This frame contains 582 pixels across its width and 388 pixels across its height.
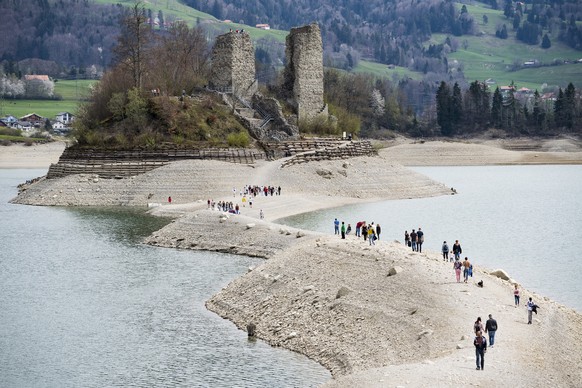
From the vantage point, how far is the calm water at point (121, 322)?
95.9 ft

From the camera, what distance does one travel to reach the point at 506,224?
2474 inches

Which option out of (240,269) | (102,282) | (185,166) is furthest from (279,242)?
(185,166)

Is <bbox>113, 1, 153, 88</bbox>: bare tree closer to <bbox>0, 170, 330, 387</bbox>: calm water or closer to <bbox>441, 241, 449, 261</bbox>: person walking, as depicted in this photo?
<bbox>0, 170, 330, 387</bbox>: calm water

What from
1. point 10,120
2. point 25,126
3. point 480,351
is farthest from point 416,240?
point 10,120

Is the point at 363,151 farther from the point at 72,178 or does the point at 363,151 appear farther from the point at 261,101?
the point at 72,178

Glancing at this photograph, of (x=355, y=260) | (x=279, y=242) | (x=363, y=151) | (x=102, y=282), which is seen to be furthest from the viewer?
(x=363, y=151)

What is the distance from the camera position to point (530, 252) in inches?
1969

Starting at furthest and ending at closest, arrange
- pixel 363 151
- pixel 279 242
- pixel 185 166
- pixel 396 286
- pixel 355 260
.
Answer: pixel 363 151 < pixel 185 166 < pixel 279 242 < pixel 355 260 < pixel 396 286

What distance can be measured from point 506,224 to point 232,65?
34.8m

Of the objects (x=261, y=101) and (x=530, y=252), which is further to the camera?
(x=261, y=101)

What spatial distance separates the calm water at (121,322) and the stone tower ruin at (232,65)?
35032 millimetres

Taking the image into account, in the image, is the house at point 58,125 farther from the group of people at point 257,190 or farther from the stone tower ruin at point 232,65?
the group of people at point 257,190

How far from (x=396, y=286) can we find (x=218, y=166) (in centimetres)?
4543

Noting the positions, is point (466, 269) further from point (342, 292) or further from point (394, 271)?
point (342, 292)
